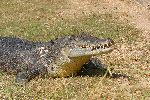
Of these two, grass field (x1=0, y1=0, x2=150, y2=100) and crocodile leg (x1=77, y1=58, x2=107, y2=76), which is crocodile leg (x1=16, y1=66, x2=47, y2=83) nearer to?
grass field (x1=0, y1=0, x2=150, y2=100)

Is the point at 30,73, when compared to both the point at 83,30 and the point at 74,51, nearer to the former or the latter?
the point at 74,51

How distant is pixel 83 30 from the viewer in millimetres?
13758

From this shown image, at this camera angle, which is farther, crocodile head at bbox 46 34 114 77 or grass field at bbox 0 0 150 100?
crocodile head at bbox 46 34 114 77

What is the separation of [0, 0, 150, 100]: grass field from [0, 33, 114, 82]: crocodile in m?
0.22

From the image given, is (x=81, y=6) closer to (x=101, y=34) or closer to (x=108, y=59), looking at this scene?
(x=101, y=34)

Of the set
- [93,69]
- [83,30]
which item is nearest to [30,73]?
[93,69]

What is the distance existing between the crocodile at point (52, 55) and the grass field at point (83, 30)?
0.22m

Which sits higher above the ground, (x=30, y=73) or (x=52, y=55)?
(x=52, y=55)

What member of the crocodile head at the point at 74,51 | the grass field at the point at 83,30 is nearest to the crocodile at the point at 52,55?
the crocodile head at the point at 74,51

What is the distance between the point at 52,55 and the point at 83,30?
468cm

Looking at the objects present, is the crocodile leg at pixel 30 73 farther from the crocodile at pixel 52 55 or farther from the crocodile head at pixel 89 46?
the crocodile head at pixel 89 46

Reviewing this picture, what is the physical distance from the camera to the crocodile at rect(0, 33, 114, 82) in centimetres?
860

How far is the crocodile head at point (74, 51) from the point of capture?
8.50 metres

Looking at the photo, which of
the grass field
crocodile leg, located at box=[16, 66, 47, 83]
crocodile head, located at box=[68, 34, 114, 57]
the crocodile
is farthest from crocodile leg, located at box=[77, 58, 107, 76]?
crocodile leg, located at box=[16, 66, 47, 83]
